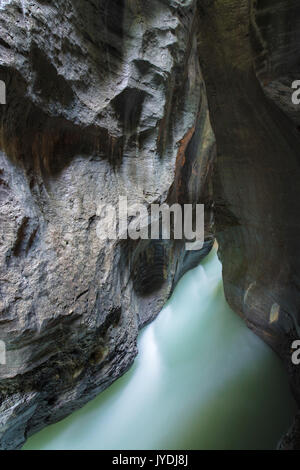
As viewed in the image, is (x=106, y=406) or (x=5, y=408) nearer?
(x=5, y=408)

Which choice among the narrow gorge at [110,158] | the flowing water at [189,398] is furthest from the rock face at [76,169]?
the flowing water at [189,398]

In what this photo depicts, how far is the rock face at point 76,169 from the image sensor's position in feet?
6.09

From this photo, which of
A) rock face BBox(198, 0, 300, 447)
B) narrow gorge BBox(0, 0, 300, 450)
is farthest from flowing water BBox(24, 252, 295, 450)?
rock face BBox(198, 0, 300, 447)

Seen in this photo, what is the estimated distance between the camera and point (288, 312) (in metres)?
3.20

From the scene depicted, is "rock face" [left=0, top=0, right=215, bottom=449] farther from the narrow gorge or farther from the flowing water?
the flowing water

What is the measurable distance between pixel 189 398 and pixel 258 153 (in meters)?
2.65

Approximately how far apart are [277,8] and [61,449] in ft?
Result: 13.4

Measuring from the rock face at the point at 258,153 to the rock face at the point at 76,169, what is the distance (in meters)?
0.39

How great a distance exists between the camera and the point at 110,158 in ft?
8.47

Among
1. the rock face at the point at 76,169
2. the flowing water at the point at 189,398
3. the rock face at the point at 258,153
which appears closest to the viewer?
the rock face at the point at 76,169

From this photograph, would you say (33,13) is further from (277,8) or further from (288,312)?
(288,312)

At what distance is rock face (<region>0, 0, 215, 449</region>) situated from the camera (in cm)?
186

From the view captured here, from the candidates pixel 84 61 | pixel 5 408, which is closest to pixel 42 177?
pixel 84 61

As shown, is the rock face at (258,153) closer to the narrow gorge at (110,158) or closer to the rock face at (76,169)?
the narrow gorge at (110,158)
